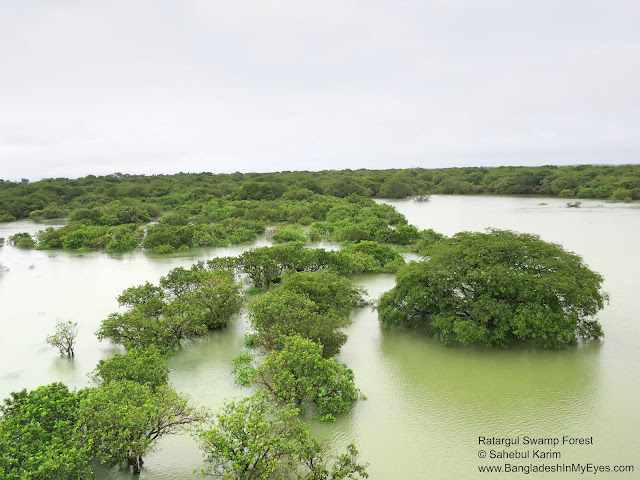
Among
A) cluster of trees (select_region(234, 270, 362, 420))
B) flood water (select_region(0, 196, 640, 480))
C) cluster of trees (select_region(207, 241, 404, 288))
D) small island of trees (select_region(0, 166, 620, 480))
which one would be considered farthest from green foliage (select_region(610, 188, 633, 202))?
cluster of trees (select_region(234, 270, 362, 420))

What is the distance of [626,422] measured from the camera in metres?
8.75

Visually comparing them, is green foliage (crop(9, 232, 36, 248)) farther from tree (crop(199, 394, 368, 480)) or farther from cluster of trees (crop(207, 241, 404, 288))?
tree (crop(199, 394, 368, 480))

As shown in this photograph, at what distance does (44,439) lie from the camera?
22.0 feet

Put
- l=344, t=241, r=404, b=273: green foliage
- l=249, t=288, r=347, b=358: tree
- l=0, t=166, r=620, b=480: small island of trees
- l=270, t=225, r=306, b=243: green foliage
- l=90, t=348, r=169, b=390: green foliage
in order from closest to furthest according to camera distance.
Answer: l=0, t=166, r=620, b=480: small island of trees < l=90, t=348, r=169, b=390: green foliage < l=249, t=288, r=347, b=358: tree < l=344, t=241, r=404, b=273: green foliage < l=270, t=225, r=306, b=243: green foliage

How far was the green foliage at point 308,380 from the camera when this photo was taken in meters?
9.03

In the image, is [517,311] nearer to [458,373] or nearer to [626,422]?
[458,373]

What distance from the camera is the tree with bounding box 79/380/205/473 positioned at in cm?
700

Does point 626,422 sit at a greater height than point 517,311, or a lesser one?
lesser

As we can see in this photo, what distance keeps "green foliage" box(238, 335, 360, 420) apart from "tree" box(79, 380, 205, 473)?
1920mm

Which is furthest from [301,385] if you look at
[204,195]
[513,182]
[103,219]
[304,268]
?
[513,182]

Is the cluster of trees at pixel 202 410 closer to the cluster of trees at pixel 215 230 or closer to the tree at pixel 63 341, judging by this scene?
the tree at pixel 63 341

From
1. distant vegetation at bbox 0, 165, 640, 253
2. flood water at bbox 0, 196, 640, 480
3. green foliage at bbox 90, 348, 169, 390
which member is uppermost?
distant vegetation at bbox 0, 165, 640, 253

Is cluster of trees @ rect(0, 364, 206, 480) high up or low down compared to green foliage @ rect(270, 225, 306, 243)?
down

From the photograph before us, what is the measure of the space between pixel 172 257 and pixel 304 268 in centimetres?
1092
